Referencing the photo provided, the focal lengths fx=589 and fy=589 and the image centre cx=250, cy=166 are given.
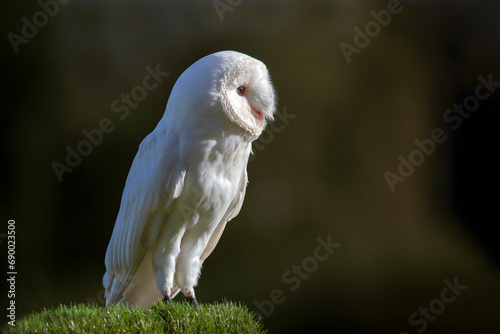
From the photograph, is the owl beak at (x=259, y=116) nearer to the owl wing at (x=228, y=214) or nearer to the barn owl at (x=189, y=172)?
the barn owl at (x=189, y=172)

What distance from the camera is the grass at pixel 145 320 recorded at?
1727 millimetres

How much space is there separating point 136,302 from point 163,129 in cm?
68

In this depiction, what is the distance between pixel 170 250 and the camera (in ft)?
6.66

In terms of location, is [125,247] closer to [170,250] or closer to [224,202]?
[170,250]

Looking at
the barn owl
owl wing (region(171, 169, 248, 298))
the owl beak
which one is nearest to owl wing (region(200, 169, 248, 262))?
owl wing (region(171, 169, 248, 298))

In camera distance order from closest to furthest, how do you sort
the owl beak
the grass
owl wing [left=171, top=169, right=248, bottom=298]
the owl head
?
the grass → the owl head → the owl beak → owl wing [left=171, top=169, right=248, bottom=298]

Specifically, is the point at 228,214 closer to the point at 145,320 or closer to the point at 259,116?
the point at 259,116

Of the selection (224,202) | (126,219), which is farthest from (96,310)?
(224,202)

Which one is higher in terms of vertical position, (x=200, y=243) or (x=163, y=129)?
(x=163, y=129)

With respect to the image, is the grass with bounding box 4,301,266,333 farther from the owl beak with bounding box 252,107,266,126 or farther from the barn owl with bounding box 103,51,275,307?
the owl beak with bounding box 252,107,266,126

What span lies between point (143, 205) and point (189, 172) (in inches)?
8.1

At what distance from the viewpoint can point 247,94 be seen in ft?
6.75

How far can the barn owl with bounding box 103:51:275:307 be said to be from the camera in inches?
76.9

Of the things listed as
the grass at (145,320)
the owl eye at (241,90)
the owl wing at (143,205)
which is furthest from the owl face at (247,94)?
the grass at (145,320)
